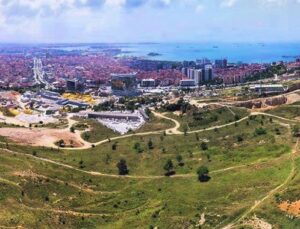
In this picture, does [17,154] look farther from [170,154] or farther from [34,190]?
[170,154]

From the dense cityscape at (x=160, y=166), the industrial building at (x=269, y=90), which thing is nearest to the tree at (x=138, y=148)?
the dense cityscape at (x=160, y=166)

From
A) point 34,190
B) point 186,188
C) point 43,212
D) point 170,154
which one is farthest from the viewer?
point 170,154

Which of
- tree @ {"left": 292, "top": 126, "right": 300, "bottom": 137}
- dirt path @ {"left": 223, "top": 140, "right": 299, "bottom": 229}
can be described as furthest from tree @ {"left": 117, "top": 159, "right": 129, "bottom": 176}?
tree @ {"left": 292, "top": 126, "right": 300, "bottom": 137}

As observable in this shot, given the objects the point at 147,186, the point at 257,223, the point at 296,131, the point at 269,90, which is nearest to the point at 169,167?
the point at 147,186

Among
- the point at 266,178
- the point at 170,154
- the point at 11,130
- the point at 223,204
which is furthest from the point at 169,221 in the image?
the point at 11,130

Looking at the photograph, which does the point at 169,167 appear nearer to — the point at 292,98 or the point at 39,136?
the point at 39,136

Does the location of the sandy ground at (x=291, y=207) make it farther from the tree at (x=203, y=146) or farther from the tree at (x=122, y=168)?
the tree at (x=203, y=146)

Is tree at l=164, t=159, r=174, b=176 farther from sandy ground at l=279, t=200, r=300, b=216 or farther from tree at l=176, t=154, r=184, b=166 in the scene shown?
sandy ground at l=279, t=200, r=300, b=216
